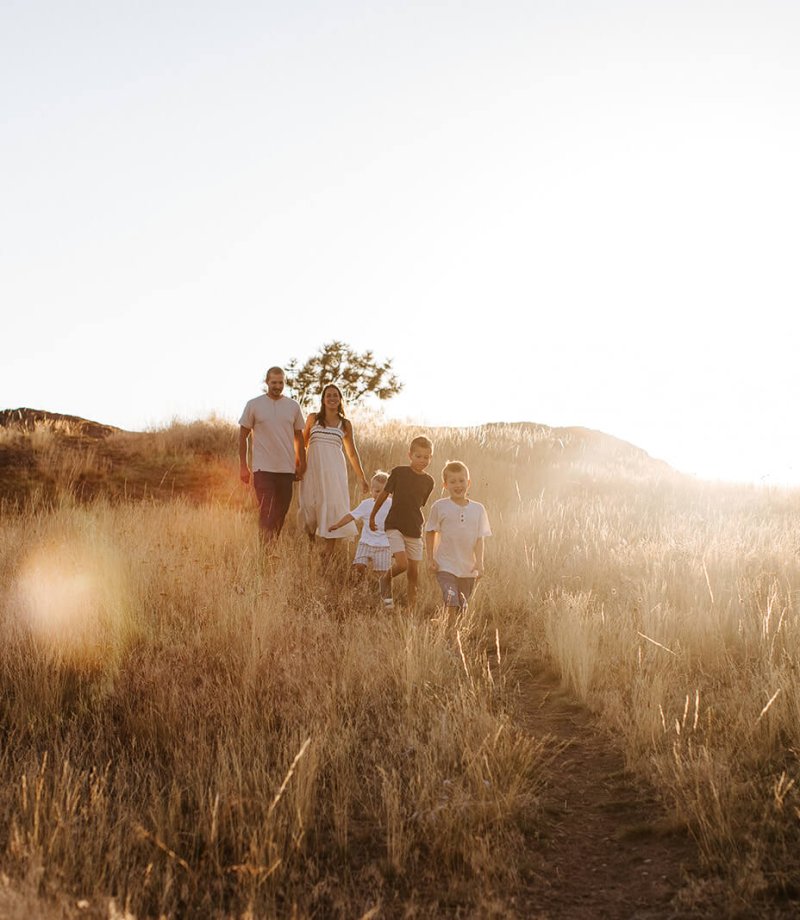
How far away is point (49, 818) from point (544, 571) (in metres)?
5.61

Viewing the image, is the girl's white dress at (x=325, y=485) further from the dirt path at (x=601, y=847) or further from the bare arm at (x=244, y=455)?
the dirt path at (x=601, y=847)

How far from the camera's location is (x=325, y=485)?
27.9 feet

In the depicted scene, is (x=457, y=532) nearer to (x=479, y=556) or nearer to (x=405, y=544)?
(x=479, y=556)

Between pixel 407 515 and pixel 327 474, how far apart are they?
1.55 meters

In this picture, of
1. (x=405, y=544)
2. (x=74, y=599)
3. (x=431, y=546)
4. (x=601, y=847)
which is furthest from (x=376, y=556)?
(x=601, y=847)

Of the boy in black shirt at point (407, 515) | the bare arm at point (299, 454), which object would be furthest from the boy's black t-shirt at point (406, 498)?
the bare arm at point (299, 454)

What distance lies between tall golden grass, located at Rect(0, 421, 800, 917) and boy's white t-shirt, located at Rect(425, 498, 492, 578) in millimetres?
537

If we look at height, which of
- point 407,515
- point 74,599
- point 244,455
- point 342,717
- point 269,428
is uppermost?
point 269,428

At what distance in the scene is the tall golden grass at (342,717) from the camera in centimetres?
301

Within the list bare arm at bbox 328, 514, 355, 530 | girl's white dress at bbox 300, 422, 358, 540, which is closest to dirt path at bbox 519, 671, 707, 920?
bare arm at bbox 328, 514, 355, 530

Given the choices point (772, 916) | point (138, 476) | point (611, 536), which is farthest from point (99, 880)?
point (138, 476)

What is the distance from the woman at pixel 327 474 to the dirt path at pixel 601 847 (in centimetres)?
445

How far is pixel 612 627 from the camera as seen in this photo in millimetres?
5699

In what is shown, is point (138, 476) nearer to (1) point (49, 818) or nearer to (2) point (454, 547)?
(2) point (454, 547)
